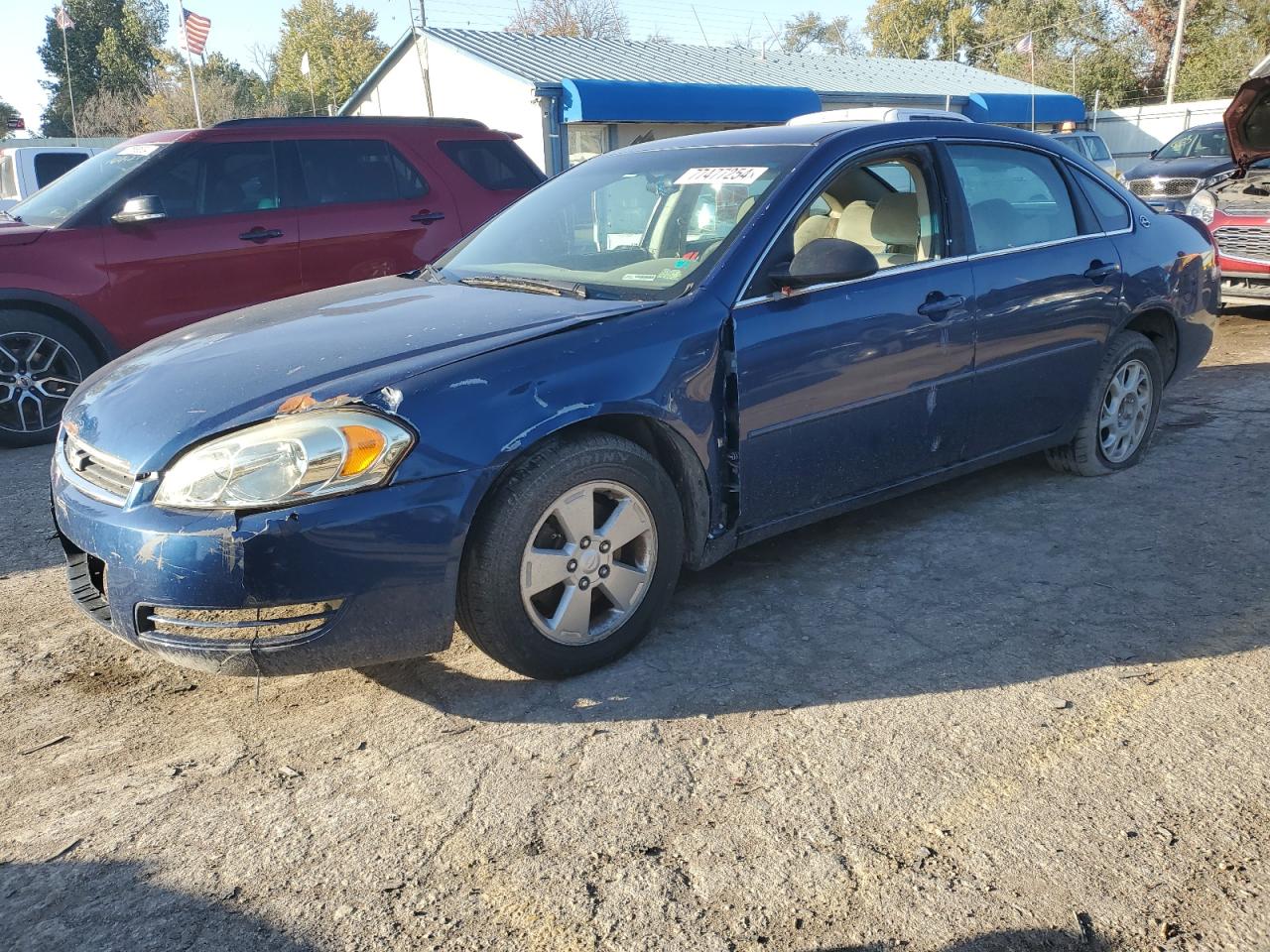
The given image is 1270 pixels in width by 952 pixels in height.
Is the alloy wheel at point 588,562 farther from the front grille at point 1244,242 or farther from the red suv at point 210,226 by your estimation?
the front grille at point 1244,242

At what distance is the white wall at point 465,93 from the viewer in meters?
24.4

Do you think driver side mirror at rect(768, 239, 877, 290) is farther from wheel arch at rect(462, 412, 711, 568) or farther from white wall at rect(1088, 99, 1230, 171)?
white wall at rect(1088, 99, 1230, 171)

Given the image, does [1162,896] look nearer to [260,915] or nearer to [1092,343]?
[260,915]

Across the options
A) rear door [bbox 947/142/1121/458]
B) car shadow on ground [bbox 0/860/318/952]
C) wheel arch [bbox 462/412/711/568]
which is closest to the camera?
car shadow on ground [bbox 0/860/318/952]

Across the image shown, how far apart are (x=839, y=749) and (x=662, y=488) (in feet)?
3.07

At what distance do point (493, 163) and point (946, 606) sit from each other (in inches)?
211

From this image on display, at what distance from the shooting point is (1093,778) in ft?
8.75

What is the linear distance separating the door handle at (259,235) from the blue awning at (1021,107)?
28.0m

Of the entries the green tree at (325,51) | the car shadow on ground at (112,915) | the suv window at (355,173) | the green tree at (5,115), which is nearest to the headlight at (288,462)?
→ the car shadow on ground at (112,915)

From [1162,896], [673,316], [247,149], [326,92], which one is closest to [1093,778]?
[1162,896]

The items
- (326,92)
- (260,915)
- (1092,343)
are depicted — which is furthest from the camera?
(326,92)

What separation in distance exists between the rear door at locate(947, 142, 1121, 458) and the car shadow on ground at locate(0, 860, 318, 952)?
3201mm

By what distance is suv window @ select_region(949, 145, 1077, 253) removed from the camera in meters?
4.27

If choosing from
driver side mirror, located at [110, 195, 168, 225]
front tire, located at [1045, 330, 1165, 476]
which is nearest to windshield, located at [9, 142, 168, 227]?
driver side mirror, located at [110, 195, 168, 225]
